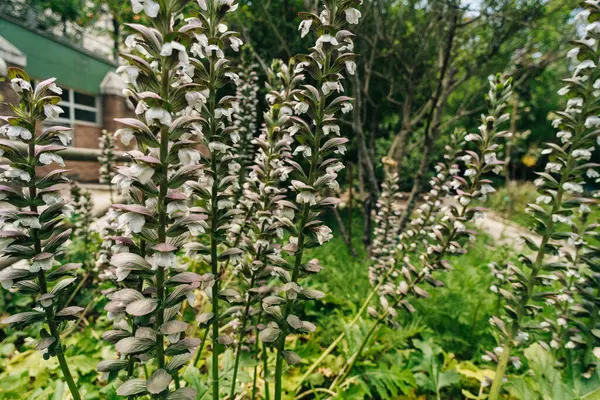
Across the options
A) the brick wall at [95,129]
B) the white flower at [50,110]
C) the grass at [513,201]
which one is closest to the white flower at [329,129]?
the white flower at [50,110]

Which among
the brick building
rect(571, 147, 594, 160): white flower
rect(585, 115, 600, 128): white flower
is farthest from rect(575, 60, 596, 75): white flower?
the brick building

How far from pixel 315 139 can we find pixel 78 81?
15919 mm

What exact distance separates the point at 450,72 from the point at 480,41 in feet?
7.92

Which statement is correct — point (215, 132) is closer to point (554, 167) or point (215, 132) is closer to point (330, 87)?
point (330, 87)

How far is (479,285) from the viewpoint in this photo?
3742mm

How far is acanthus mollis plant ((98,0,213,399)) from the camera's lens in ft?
3.27

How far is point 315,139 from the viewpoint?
1.43m

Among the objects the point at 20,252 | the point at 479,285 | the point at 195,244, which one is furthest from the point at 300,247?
the point at 479,285

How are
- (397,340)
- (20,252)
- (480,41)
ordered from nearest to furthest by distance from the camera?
1. (20,252)
2. (397,340)
3. (480,41)

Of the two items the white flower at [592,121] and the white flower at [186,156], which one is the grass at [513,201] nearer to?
the white flower at [592,121]

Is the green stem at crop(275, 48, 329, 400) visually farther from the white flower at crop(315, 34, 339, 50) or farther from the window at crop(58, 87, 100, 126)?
the window at crop(58, 87, 100, 126)

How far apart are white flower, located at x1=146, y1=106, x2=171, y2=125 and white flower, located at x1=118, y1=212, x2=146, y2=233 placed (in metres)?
0.31

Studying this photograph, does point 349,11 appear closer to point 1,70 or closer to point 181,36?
point 181,36

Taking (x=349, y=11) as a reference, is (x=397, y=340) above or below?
below
